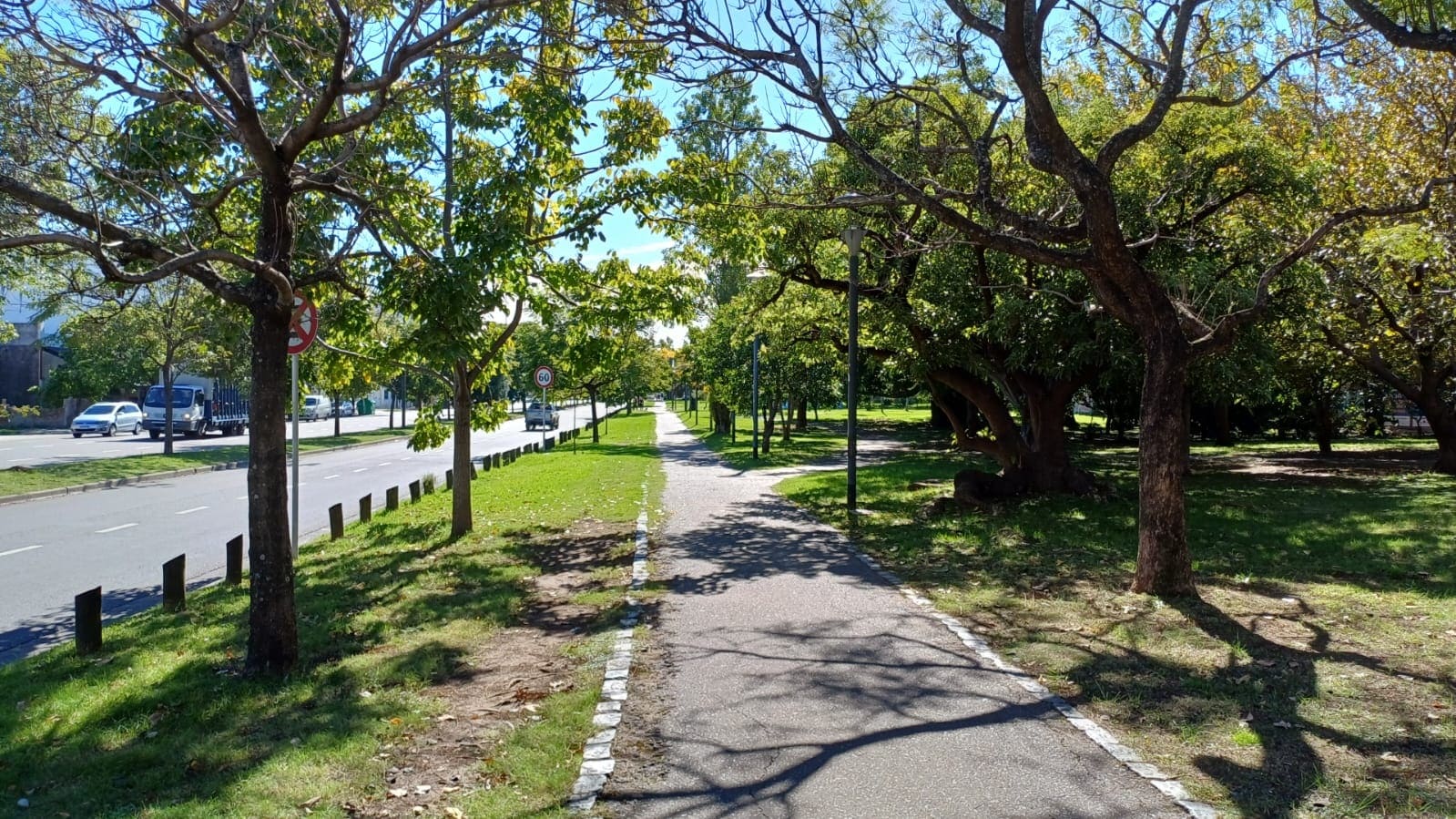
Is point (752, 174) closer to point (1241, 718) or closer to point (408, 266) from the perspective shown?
point (408, 266)

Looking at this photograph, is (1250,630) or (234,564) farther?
(234,564)

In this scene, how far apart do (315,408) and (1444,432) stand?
62.6 metres

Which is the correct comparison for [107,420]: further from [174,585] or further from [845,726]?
[845,726]

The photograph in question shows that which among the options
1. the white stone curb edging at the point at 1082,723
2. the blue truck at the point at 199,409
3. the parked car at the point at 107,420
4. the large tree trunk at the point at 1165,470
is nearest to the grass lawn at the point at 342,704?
the white stone curb edging at the point at 1082,723

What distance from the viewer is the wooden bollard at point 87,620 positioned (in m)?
6.83

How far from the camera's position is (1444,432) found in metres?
19.3

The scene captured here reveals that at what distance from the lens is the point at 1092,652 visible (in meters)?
6.52

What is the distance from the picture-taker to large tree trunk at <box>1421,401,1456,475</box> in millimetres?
19016

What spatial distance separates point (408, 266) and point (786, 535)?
21.8 ft

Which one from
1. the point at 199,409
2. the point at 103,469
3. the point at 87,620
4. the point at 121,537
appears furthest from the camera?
the point at 199,409

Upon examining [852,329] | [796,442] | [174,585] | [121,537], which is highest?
[852,329]

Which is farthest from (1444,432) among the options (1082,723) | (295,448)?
(295,448)

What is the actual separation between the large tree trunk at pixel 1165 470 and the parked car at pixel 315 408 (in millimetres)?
55066

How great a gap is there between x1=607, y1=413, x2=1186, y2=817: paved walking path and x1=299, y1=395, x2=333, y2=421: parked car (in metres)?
54.2
